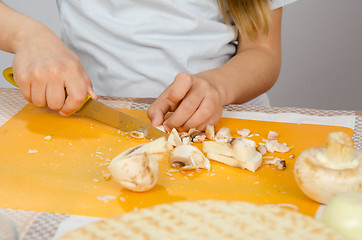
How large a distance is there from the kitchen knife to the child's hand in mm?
37

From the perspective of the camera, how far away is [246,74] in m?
1.11

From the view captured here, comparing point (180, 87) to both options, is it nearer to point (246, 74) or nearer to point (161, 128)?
point (161, 128)

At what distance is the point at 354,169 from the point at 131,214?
0.93 feet

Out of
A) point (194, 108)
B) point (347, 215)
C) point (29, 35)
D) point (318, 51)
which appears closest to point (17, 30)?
point (29, 35)

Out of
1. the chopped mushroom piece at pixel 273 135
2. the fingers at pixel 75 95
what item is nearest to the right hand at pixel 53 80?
the fingers at pixel 75 95

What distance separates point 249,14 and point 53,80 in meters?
0.52

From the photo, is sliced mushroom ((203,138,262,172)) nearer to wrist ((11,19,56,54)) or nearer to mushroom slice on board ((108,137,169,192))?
mushroom slice on board ((108,137,169,192))

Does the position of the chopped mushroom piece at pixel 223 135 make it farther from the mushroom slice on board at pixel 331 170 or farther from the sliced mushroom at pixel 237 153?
the mushroom slice on board at pixel 331 170

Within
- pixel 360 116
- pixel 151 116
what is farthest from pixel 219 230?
pixel 360 116

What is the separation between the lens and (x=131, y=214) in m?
0.49

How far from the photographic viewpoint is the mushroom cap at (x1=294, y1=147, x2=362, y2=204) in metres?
0.58

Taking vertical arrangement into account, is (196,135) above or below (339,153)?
below

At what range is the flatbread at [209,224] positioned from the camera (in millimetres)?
457

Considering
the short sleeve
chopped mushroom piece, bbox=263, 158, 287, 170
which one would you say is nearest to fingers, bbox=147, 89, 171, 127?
chopped mushroom piece, bbox=263, 158, 287, 170
